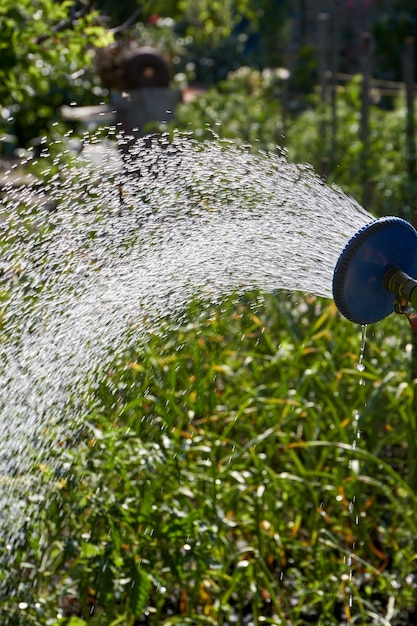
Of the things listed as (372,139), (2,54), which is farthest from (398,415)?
(372,139)

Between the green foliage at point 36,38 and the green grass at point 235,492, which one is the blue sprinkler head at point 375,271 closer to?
the green grass at point 235,492

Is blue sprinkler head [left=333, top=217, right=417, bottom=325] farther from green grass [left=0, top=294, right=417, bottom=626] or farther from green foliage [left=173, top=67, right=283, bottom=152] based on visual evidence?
green foliage [left=173, top=67, right=283, bottom=152]

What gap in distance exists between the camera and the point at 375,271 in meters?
1.29

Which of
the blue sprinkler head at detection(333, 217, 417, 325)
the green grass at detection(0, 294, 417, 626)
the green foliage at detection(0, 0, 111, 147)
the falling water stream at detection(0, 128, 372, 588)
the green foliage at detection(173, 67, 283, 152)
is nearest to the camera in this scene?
the blue sprinkler head at detection(333, 217, 417, 325)

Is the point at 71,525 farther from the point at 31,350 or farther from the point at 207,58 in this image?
the point at 207,58

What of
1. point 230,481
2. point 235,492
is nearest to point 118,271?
point 235,492

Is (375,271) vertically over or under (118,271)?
over

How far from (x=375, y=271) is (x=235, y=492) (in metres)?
1.12

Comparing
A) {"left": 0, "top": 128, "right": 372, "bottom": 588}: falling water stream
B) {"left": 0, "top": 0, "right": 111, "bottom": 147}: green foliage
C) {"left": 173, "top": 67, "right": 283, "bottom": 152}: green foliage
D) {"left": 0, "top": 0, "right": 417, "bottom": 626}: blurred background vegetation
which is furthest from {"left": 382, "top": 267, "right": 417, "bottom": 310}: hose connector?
{"left": 173, "top": 67, "right": 283, "bottom": 152}: green foliage

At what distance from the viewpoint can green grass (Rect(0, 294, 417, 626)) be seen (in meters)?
1.88

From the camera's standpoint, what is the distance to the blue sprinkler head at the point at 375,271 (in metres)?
1.27

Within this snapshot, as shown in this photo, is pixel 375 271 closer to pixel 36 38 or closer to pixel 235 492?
pixel 235 492

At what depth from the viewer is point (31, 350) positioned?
1845 millimetres

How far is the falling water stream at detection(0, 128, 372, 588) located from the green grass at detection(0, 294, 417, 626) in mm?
112
